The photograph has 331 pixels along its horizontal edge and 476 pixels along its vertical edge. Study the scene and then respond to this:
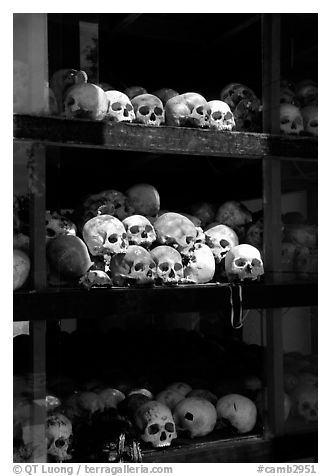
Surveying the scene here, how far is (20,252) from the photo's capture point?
1.79 m

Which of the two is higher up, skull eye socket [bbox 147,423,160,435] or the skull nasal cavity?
the skull nasal cavity

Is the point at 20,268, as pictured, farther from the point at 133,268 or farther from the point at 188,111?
the point at 188,111

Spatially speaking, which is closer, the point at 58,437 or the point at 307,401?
the point at 58,437

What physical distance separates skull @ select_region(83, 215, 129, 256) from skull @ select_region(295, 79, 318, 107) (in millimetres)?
807

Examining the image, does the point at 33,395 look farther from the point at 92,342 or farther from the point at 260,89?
the point at 260,89

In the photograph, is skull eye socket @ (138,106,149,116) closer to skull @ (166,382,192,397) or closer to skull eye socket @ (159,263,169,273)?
skull eye socket @ (159,263,169,273)

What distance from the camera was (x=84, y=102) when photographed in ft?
6.34

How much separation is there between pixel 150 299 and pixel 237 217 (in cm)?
55

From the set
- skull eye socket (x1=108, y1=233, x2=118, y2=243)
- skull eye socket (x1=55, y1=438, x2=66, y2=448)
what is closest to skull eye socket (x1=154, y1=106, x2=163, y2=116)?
skull eye socket (x1=108, y1=233, x2=118, y2=243)

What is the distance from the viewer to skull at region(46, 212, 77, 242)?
1984mm

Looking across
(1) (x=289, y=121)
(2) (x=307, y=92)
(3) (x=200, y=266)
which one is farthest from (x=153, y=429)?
(2) (x=307, y=92)

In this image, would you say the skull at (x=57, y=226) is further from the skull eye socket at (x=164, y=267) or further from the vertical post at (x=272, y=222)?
the vertical post at (x=272, y=222)
